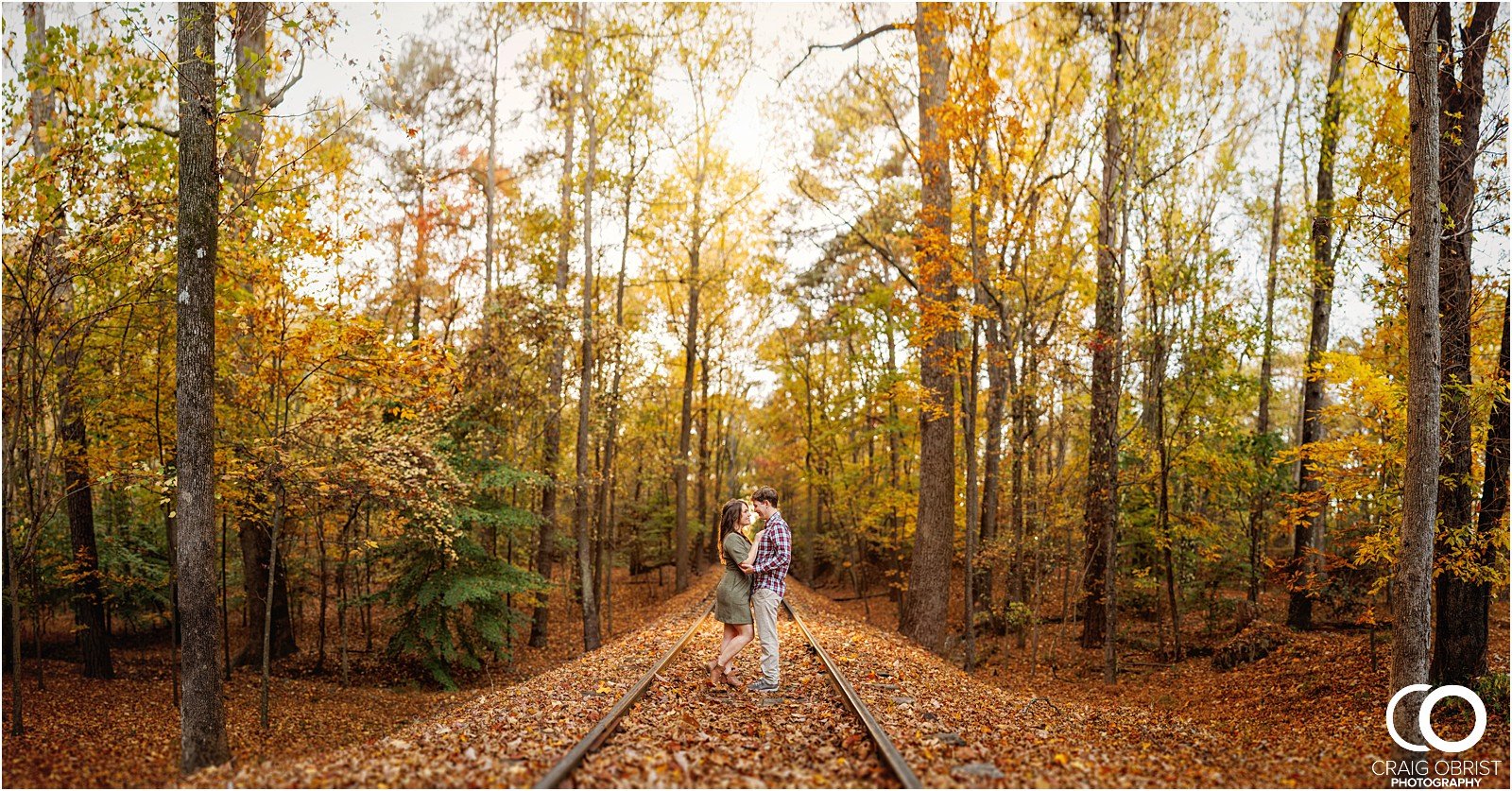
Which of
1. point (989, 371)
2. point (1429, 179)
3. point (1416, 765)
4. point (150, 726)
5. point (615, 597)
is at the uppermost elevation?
point (1429, 179)

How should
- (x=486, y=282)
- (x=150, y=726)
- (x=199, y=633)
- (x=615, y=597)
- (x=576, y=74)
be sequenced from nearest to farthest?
(x=199, y=633)
(x=150, y=726)
(x=576, y=74)
(x=486, y=282)
(x=615, y=597)

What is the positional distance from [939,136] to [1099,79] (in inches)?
93.5

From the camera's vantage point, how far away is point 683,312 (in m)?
28.2

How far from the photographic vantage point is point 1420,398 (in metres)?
6.43

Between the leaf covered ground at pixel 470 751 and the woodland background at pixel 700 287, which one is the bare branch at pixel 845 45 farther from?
the leaf covered ground at pixel 470 751

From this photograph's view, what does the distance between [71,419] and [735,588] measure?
9.08 meters

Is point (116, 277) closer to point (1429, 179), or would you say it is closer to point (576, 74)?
point (576, 74)

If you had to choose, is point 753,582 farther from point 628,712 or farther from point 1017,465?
point 1017,465

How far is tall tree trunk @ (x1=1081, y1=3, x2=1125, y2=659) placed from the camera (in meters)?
12.4

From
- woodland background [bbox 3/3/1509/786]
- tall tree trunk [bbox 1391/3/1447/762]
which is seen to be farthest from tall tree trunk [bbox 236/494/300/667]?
tall tree trunk [bbox 1391/3/1447/762]

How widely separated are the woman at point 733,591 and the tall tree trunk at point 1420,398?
495 cm

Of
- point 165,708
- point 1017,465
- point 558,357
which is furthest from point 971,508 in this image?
point 165,708

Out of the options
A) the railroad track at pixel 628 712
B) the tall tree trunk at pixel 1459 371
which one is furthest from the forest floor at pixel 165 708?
the tall tree trunk at pixel 1459 371

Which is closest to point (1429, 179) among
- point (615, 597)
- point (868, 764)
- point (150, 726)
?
point (868, 764)
